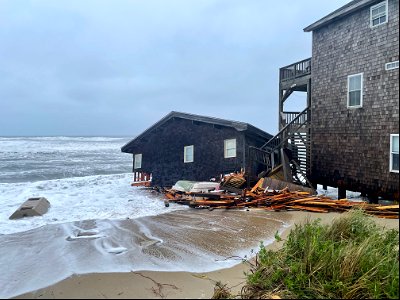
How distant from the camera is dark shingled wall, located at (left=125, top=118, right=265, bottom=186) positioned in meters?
18.3

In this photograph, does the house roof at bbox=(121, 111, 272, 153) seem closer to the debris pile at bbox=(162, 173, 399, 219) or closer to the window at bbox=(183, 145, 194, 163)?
the window at bbox=(183, 145, 194, 163)

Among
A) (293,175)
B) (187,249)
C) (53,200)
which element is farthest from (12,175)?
(187,249)

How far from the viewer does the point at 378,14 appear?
1280 centimetres

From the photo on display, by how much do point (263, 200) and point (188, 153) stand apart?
824cm

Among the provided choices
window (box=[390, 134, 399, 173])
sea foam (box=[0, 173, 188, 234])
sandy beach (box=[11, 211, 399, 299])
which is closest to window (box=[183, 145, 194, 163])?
sea foam (box=[0, 173, 188, 234])

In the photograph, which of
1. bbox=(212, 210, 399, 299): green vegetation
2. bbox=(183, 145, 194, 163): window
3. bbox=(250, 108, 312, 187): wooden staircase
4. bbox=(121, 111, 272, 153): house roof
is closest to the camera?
bbox=(212, 210, 399, 299): green vegetation

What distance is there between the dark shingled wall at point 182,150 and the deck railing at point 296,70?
12.7ft

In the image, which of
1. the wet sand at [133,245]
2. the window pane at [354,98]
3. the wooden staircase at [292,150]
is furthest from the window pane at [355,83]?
the wet sand at [133,245]

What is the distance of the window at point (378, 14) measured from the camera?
41.2 feet

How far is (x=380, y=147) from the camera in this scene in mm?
12477

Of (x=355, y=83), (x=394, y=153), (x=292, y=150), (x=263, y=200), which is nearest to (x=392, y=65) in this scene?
(x=355, y=83)

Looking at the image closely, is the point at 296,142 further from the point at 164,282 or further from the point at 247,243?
the point at 164,282

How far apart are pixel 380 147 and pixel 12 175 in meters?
28.1

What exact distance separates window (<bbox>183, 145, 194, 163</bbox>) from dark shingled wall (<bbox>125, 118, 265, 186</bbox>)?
0.63 ft
